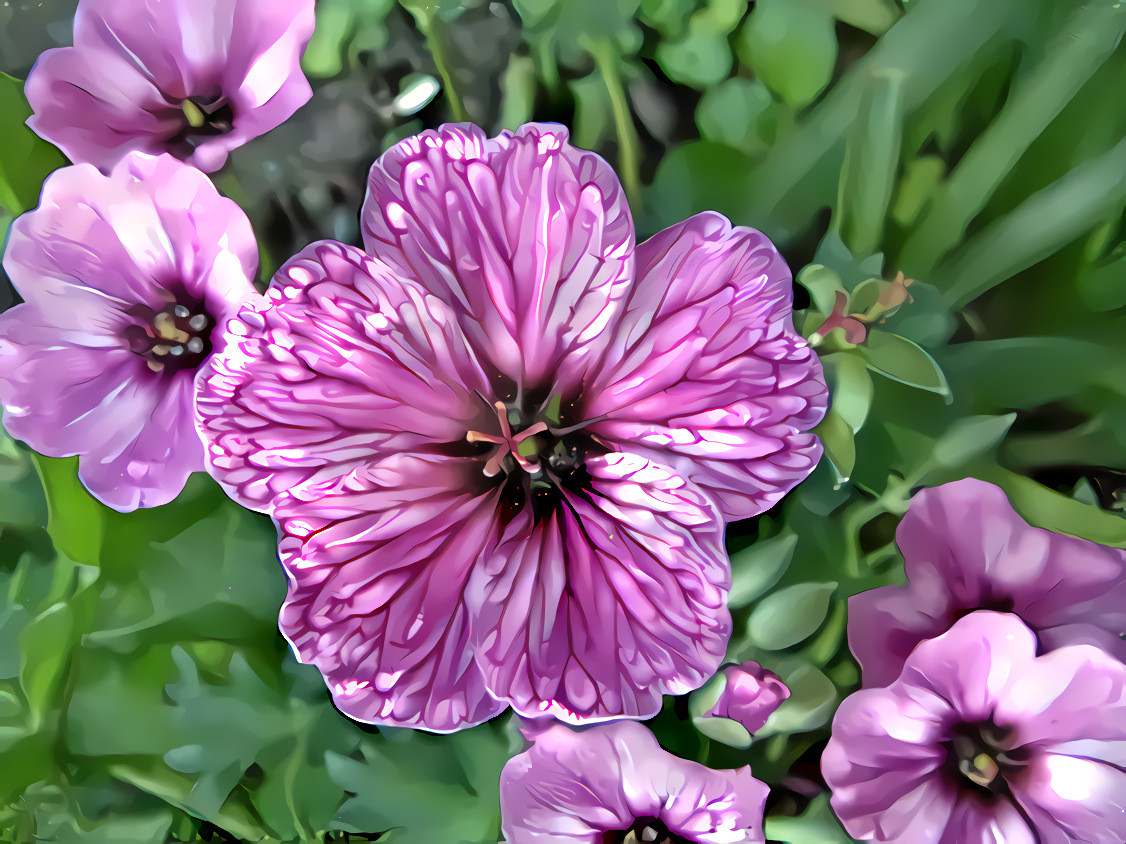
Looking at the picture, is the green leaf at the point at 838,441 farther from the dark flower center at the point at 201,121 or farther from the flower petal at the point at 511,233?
the dark flower center at the point at 201,121

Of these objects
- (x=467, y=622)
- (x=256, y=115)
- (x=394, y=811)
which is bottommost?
(x=394, y=811)

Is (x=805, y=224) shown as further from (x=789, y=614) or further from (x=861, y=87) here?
(x=789, y=614)

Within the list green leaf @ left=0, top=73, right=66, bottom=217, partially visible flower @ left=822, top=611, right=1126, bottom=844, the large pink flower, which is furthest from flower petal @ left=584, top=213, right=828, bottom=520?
green leaf @ left=0, top=73, right=66, bottom=217

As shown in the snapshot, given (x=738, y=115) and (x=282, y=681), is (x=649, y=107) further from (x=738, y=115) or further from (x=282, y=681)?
(x=282, y=681)

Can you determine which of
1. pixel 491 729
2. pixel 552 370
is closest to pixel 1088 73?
pixel 552 370

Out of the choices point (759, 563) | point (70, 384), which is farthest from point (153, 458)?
point (759, 563)

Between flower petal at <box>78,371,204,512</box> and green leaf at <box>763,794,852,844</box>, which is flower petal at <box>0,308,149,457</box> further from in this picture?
green leaf at <box>763,794,852,844</box>
